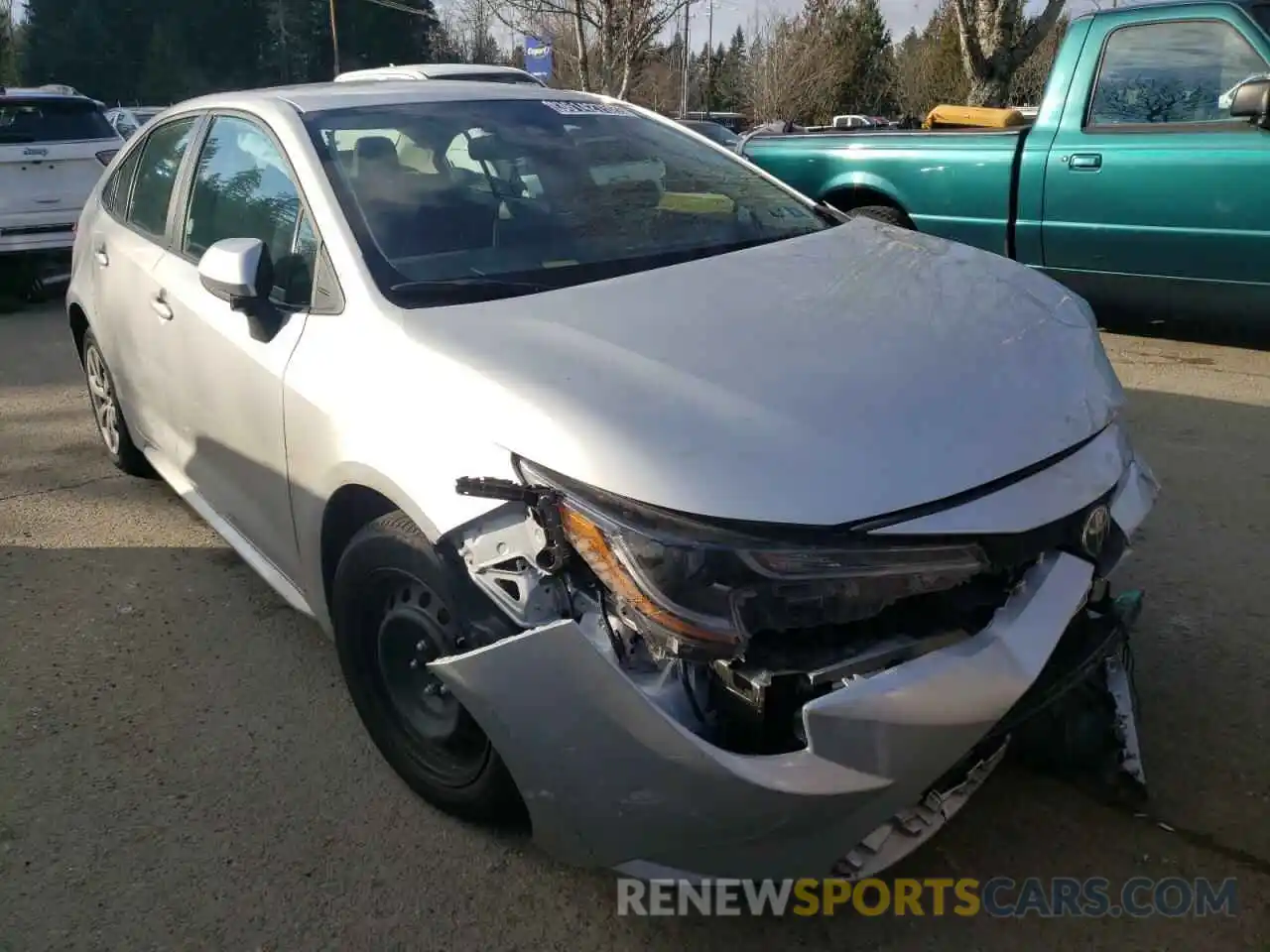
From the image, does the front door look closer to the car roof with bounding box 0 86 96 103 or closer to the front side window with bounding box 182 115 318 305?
the front side window with bounding box 182 115 318 305

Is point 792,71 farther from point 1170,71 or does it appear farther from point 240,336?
point 240,336

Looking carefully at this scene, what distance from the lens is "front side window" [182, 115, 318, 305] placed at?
3.01 meters

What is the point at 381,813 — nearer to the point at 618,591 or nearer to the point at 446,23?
the point at 618,591

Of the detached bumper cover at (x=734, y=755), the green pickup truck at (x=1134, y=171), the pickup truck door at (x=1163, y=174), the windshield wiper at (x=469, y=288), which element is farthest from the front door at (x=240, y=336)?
the pickup truck door at (x=1163, y=174)

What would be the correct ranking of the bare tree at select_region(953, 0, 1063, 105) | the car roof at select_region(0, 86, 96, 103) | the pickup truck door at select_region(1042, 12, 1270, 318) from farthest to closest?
1. the bare tree at select_region(953, 0, 1063, 105)
2. the car roof at select_region(0, 86, 96, 103)
3. the pickup truck door at select_region(1042, 12, 1270, 318)

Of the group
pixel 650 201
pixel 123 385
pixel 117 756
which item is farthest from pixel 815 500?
pixel 123 385

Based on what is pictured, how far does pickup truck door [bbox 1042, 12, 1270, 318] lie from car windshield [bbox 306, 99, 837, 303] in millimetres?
3179

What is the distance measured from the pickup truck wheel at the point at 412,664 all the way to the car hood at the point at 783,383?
406 mm

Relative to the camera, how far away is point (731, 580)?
6.45 feet

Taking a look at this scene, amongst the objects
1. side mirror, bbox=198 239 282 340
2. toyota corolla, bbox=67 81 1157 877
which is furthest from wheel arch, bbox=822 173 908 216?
side mirror, bbox=198 239 282 340

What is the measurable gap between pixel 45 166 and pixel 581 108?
796cm

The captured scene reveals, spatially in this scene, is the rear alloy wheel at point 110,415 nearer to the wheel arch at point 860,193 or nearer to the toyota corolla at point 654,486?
the toyota corolla at point 654,486

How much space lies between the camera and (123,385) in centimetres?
446

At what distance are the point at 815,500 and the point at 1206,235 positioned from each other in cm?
492
